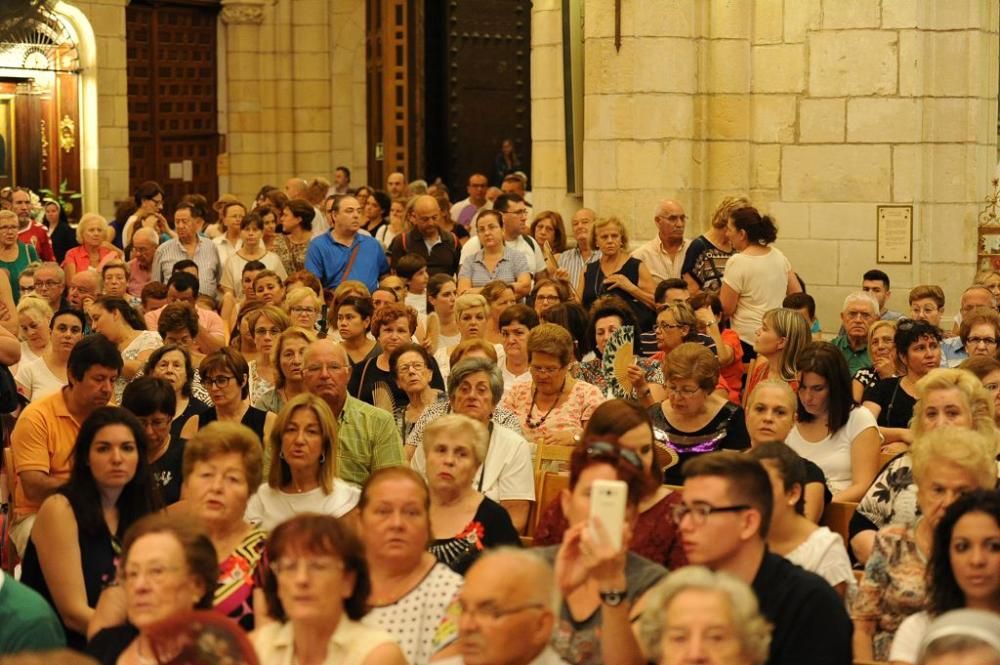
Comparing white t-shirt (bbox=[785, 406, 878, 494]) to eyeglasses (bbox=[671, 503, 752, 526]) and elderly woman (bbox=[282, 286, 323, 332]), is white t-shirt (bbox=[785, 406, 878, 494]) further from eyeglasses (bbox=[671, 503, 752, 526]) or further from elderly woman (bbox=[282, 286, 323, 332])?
elderly woman (bbox=[282, 286, 323, 332])

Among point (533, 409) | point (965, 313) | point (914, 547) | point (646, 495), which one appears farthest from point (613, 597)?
point (965, 313)

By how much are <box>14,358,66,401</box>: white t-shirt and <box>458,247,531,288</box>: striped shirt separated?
3947 millimetres

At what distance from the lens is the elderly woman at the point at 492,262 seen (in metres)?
12.2

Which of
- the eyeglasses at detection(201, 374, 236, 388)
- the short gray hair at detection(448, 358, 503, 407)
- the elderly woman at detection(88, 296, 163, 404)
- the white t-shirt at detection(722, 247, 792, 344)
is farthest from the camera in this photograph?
the white t-shirt at detection(722, 247, 792, 344)

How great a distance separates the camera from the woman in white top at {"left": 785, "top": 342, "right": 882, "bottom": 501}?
7.34 m

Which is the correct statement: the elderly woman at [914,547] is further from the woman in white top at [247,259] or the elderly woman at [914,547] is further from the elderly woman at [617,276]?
the woman in white top at [247,259]

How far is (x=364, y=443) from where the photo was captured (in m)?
7.65

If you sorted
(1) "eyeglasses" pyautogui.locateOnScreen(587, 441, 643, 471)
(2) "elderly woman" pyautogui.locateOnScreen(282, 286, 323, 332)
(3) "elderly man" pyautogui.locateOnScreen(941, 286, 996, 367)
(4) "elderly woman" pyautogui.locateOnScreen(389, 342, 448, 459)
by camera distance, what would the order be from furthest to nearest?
1. (2) "elderly woman" pyautogui.locateOnScreen(282, 286, 323, 332)
2. (3) "elderly man" pyautogui.locateOnScreen(941, 286, 996, 367)
3. (4) "elderly woman" pyautogui.locateOnScreen(389, 342, 448, 459)
4. (1) "eyeglasses" pyautogui.locateOnScreen(587, 441, 643, 471)

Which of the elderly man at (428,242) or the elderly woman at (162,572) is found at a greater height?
the elderly man at (428,242)

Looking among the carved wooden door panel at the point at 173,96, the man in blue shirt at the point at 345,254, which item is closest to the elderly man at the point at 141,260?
the man in blue shirt at the point at 345,254

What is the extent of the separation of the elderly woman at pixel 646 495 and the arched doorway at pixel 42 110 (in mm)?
14172

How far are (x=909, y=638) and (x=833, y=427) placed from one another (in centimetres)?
258

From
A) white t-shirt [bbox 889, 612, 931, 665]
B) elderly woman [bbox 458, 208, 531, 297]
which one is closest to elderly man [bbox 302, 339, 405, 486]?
white t-shirt [bbox 889, 612, 931, 665]

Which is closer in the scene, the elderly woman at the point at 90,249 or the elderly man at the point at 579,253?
the elderly man at the point at 579,253
